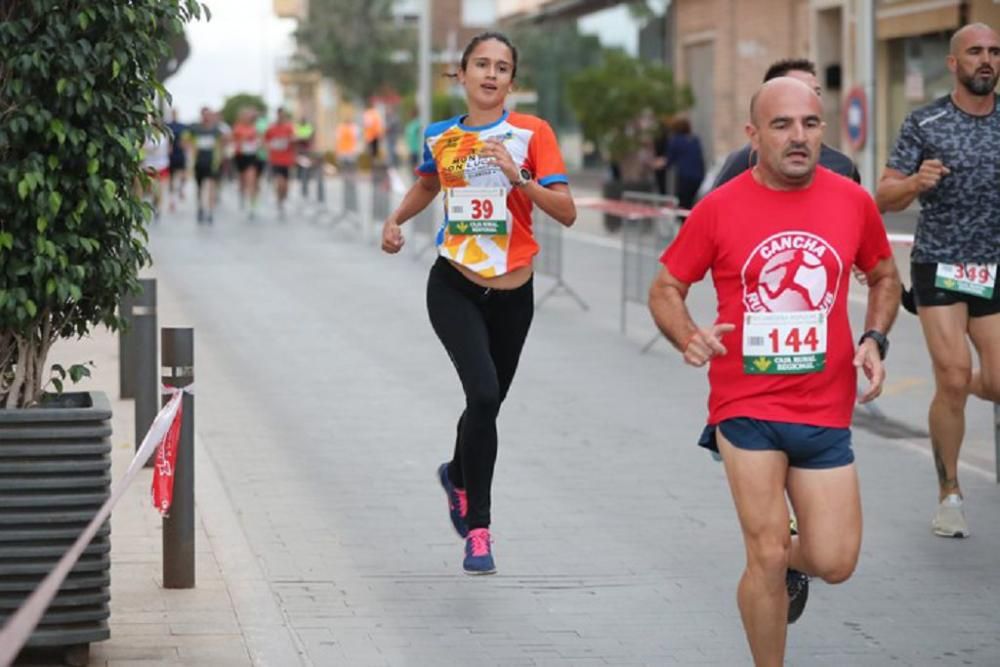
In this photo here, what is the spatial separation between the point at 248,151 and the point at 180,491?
28.6 metres

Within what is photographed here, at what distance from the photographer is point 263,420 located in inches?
A: 484

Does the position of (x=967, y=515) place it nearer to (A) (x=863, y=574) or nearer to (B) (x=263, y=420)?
(A) (x=863, y=574)

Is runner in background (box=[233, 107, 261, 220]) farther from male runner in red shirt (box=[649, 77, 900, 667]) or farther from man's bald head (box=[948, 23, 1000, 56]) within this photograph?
male runner in red shirt (box=[649, 77, 900, 667])

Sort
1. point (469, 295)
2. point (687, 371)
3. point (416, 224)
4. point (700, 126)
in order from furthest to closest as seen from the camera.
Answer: point (700, 126)
point (416, 224)
point (687, 371)
point (469, 295)

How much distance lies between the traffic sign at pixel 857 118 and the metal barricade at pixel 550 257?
7190 mm

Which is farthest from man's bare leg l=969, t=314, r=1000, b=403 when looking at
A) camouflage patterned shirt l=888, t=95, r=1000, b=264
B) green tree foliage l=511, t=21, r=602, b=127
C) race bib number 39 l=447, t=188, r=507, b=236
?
green tree foliage l=511, t=21, r=602, b=127

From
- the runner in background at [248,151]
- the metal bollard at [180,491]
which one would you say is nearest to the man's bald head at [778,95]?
the metal bollard at [180,491]

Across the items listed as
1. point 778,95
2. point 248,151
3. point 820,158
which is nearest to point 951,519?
point 820,158

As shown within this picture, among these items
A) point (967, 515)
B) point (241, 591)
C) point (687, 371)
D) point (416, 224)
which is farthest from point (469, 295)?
point (416, 224)

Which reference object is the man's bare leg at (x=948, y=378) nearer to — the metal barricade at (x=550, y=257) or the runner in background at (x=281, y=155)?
the metal barricade at (x=550, y=257)

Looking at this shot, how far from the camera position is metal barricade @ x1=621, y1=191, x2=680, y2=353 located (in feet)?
54.5

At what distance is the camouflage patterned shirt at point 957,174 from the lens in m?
8.45

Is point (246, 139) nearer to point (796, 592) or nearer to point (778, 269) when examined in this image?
point (796, 592)

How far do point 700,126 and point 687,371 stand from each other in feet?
89.1
